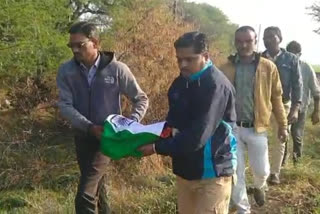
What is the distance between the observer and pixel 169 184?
6637 mm

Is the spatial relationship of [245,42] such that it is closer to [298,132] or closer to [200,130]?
[200,130]

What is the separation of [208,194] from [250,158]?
63.7 inches

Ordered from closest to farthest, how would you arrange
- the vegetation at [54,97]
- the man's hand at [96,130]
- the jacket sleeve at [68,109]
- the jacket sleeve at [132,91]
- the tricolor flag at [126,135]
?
the tricolor flag at [126,135]
the man's hand at [96,130]
the jacket sleeve at [68,109]
the jacket sleeve at [132,91]
the vegetation at [54,97]

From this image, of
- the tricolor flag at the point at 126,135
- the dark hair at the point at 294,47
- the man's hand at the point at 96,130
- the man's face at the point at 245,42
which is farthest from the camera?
the dark hair at the point at 294,47

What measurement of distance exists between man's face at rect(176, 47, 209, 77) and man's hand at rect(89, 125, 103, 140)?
1.04 meters

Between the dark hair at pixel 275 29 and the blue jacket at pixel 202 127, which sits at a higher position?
the dark hair at pixel 275 29

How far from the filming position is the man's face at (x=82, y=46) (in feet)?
14.5

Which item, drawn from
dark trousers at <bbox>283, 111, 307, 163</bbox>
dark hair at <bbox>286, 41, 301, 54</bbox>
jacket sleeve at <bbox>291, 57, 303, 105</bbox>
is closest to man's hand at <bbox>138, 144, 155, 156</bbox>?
jacket sleeve at <bbox>291, 57, 303, 105</bbox>

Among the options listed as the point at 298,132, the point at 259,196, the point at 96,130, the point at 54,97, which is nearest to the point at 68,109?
the point at 96,130

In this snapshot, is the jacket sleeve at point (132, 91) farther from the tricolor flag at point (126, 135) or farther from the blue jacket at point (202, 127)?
the blue jacket at point (202, 127)

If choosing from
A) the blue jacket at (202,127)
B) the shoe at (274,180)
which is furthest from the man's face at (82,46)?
the shoe at (274,180)

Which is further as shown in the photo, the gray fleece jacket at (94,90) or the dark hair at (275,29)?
the dark hair at (275,29)

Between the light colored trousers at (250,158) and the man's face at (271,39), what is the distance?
60.9 inches

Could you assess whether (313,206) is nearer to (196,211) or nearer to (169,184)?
(169,184)
